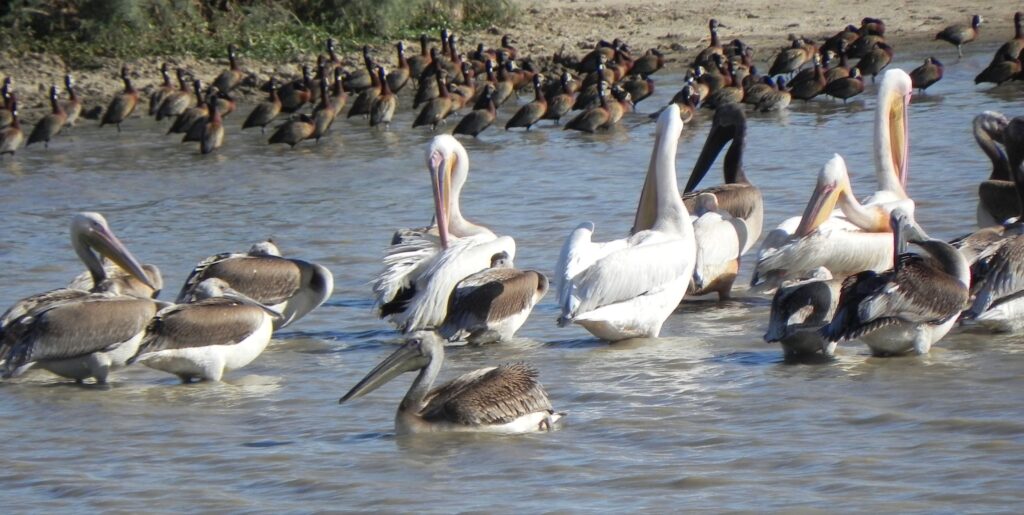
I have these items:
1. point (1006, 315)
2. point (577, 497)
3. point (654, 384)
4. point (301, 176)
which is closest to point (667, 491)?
point (577, 497)

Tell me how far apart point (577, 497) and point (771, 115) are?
11.9m

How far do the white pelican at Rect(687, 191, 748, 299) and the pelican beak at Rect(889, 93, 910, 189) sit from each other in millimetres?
1113

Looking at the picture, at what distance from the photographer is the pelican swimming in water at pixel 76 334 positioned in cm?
642

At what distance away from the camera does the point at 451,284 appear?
7.18m

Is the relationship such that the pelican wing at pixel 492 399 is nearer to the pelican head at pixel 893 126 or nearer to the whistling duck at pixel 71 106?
the pelican head at pixel 893 126

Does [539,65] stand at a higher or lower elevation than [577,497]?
lower

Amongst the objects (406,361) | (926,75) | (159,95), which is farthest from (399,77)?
(406,361)

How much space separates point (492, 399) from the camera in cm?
545

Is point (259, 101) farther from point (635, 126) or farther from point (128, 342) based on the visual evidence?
point (128, 342)

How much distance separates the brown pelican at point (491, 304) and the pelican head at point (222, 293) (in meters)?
0.74

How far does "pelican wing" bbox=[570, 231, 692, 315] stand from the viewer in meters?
6.73

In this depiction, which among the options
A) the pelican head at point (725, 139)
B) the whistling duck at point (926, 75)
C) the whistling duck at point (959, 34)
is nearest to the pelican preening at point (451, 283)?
the pelican head at point (725, 139)

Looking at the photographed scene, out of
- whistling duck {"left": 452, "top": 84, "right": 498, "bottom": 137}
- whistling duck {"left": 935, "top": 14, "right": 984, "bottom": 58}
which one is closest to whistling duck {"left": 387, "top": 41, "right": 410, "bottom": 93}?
whistling duck {"left": 452, "top": 84, "right": 498, "bottom": 137}

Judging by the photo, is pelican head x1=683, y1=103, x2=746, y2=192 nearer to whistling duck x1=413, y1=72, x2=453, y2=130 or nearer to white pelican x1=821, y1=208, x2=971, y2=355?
white pelican x1=821, y1=208, x2=971, y2=355
